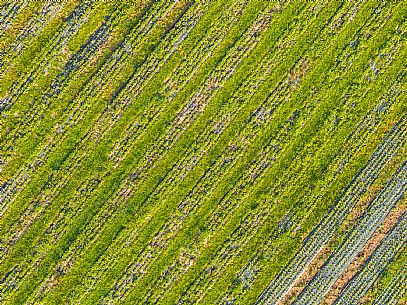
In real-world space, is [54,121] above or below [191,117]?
below

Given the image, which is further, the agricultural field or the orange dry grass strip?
the orange dry grass strip

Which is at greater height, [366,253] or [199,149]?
[366,253]

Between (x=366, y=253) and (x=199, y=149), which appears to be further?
(x=366, y=253)

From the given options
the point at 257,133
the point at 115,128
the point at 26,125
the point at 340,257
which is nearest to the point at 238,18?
the point at 257,133

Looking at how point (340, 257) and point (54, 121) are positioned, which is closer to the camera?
point (54, 121)

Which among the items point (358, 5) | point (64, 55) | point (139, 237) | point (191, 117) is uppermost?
point (358, 5)

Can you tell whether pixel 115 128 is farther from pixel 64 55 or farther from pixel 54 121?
pixel 64 55

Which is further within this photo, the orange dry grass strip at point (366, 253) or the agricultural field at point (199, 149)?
the orange dry grass strip at point (366, 253)
